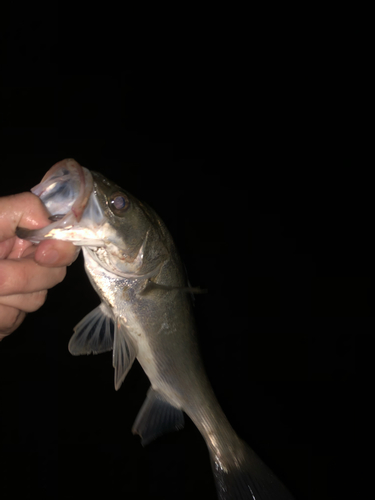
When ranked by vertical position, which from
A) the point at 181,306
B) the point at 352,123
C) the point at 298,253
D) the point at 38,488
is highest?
the point at 352,123

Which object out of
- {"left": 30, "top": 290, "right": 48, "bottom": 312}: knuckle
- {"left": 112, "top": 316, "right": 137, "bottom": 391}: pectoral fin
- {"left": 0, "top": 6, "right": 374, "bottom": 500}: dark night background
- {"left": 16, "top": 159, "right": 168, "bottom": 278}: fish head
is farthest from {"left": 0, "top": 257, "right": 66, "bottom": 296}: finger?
{"left": 0, "top": 6, "right": 374, "bottom": 500}: dark night background

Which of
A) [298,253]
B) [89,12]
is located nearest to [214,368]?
[298,253]

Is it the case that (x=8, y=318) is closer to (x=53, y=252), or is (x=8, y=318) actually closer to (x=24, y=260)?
(x=24, y=260)

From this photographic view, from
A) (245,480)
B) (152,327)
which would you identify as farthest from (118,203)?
(245,480)

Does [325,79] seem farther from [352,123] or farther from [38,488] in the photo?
[38,488]

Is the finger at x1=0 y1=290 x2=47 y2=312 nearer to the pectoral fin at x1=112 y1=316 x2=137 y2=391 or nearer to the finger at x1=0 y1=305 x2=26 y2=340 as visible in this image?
the finger at x1=0 y1=305 x2=26 y2=340

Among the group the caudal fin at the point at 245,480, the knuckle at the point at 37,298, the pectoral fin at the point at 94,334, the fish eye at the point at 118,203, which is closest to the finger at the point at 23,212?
the fish eye at the point at 118,203

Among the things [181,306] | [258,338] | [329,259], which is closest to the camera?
[181,306]
